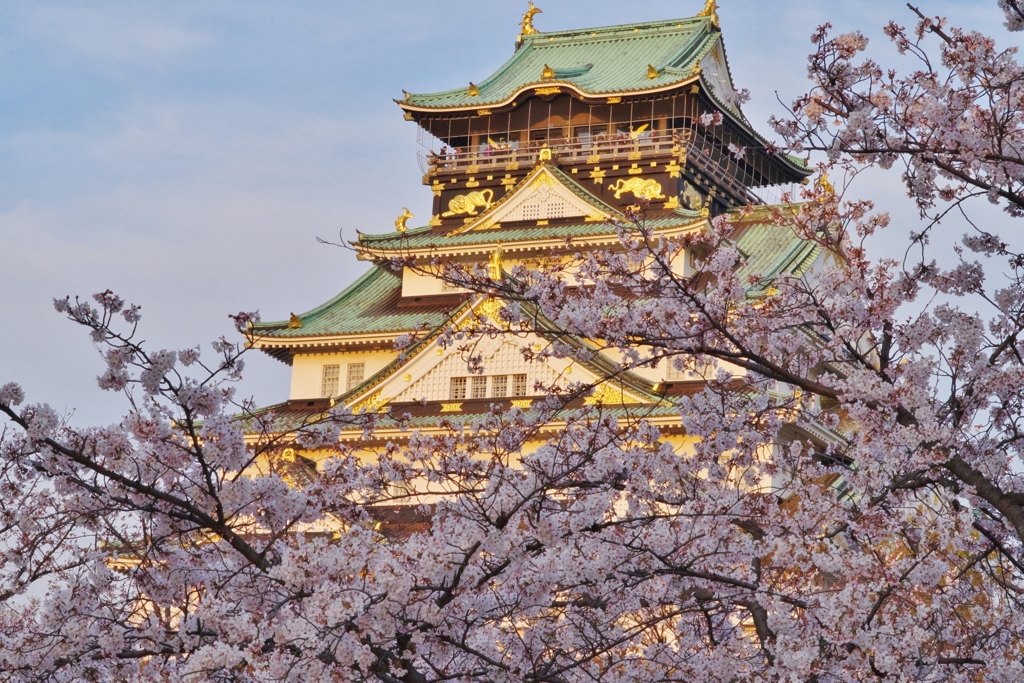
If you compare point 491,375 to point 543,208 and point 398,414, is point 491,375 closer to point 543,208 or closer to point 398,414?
point 398,414

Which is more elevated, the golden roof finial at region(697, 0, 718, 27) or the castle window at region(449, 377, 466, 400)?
the golden roof finial at region(697, 0, 718, 27)

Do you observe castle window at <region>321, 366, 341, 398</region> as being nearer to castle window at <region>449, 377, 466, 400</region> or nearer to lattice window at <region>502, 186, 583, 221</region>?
castle window at <region>449, 377, 466, 400</region>

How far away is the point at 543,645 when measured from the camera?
10.8m

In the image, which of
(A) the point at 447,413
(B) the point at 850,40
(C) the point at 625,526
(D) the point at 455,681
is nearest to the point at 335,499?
(D) the point at 455,681

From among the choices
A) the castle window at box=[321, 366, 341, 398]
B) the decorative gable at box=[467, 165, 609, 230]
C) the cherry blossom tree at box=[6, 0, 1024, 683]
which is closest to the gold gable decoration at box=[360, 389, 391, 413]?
the castle window at box=[321, 366, 341, 398]

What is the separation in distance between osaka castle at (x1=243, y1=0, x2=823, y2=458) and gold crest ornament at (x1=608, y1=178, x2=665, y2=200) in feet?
0.15

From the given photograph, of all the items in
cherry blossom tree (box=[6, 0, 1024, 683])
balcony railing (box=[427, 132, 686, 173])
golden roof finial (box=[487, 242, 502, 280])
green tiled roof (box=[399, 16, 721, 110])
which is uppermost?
green tiled roof (box=[399, 16, 721, 110])

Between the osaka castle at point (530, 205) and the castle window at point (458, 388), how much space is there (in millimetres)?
35

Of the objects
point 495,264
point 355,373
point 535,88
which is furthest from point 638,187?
point 355,373

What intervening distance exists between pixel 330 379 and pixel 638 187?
862cm

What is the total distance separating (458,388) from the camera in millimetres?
31359

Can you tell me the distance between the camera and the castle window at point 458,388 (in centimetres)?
3128

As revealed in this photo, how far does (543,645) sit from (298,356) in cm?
2449

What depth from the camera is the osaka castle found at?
31.0 m
